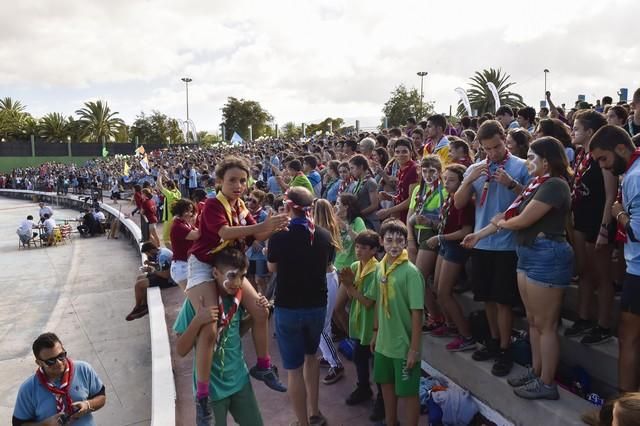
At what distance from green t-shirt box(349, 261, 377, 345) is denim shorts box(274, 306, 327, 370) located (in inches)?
24.4

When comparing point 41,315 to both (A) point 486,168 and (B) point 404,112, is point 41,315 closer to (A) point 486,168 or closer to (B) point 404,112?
(A) point 486,168

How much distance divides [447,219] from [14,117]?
264ft

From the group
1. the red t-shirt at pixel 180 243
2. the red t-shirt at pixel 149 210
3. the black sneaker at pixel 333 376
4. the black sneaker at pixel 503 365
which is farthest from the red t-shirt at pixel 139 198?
the black sneaker at pixel 503 365

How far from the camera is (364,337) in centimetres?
495

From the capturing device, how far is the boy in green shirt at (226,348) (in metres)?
3.46

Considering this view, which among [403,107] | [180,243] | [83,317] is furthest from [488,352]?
[403,107]

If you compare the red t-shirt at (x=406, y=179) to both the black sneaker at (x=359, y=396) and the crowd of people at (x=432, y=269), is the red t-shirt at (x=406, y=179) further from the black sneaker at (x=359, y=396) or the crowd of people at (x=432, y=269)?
the black sneaker at (x=359, y=396)

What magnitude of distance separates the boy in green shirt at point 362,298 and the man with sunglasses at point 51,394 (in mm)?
2600

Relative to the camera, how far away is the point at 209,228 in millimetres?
3662

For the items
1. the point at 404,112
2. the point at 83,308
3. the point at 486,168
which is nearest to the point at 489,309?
the point at 486,168

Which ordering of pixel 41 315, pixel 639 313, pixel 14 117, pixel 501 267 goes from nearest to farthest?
1. pixel 639 313
2. pixel 501 267
3. pixel 41 315
4. pixel 14 117

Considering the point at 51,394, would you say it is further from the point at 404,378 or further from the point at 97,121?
the point at 97,121

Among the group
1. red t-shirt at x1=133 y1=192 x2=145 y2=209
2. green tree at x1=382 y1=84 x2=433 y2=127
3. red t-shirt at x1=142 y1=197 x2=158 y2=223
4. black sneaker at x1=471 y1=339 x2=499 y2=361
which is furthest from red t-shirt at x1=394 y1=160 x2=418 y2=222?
green tree at x1=382 y1=84 x2=433 y2=127

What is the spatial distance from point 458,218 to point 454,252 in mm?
328
